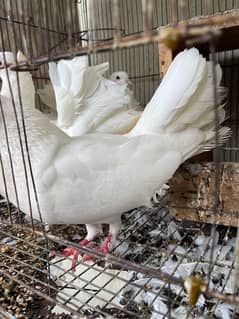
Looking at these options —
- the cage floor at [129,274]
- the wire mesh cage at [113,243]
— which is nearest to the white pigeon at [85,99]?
the wire mesh cage at [113,243]

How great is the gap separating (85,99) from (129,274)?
3.37 feet

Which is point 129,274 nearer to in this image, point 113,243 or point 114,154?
point 113,243

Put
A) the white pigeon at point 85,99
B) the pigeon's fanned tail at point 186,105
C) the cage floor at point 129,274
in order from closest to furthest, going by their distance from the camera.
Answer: the cage floor at point 129,274
the pigeon's fanned tail at point 186,105
the white pigeon at point 85,99

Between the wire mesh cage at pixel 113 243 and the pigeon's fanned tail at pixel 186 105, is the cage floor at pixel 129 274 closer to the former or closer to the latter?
the wire mesh cage at pixel 113 243

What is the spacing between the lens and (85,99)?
1.64 meters

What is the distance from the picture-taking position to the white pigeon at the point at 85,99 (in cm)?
153

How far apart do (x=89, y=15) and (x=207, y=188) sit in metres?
1.80

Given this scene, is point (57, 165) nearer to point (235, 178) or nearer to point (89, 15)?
point (235, 178)

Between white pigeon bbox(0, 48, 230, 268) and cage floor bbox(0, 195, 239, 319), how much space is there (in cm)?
11

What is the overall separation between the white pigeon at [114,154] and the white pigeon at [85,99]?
571 mm

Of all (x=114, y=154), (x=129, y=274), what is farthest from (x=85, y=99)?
(x=129, y=274)

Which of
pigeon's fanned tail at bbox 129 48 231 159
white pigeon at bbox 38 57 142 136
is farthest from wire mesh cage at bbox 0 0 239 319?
white pigeon at bbox 38 57 142 136

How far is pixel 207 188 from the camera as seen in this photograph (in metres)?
1.08

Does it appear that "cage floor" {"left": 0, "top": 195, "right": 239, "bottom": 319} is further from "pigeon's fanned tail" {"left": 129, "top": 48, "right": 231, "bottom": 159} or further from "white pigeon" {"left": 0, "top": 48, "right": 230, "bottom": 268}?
"pigeon's fanned tail" {"left": 129, "top": 48, "right": 231, "bottom": 159}
